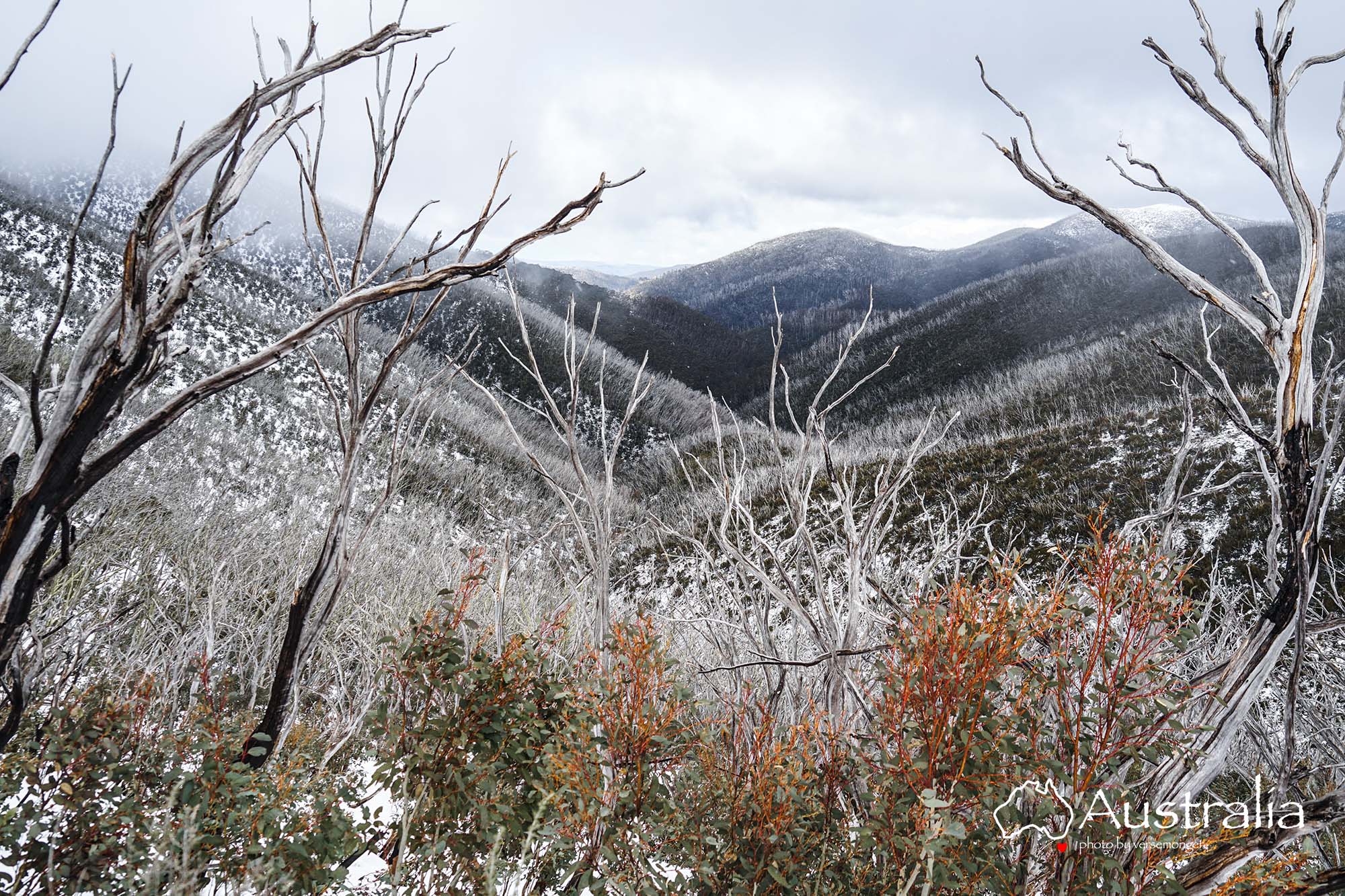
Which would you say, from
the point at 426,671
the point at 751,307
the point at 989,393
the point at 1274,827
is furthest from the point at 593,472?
the point at 751,307

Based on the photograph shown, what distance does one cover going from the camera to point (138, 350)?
985mm

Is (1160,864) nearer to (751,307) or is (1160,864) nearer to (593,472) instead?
(593,472)

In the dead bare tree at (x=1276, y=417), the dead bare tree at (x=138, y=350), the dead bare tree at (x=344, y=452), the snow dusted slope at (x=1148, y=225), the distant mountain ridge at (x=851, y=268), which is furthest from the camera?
the distant mountain ridge at (x=851, y=268)

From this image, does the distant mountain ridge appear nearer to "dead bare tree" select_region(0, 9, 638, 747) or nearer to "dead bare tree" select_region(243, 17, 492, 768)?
"dead bare tree" select_region(243, 17, 492, 768)

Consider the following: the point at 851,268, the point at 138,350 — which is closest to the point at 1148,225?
the point at 851,268

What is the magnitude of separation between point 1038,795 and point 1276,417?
1041 millimetres

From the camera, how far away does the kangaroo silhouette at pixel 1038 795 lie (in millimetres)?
1474

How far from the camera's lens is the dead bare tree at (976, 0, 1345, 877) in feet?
4.22

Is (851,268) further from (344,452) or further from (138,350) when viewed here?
(138,350)

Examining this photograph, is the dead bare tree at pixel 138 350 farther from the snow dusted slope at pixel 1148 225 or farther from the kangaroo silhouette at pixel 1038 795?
the snow dusted slope at pixel 1148 225

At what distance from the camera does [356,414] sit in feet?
6.97

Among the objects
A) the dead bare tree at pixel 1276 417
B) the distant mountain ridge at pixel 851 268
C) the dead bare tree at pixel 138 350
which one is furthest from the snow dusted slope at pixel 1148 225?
the dead bare tree at pixel 138 350

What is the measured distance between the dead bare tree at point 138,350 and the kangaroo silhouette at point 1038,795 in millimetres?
1601

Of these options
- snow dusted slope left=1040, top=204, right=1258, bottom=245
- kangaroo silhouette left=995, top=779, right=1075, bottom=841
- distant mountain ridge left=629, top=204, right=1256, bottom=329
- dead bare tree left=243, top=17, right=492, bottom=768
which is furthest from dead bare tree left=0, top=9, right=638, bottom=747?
snow dusted slope left=1040, top=204, right=1258, bottom=245
